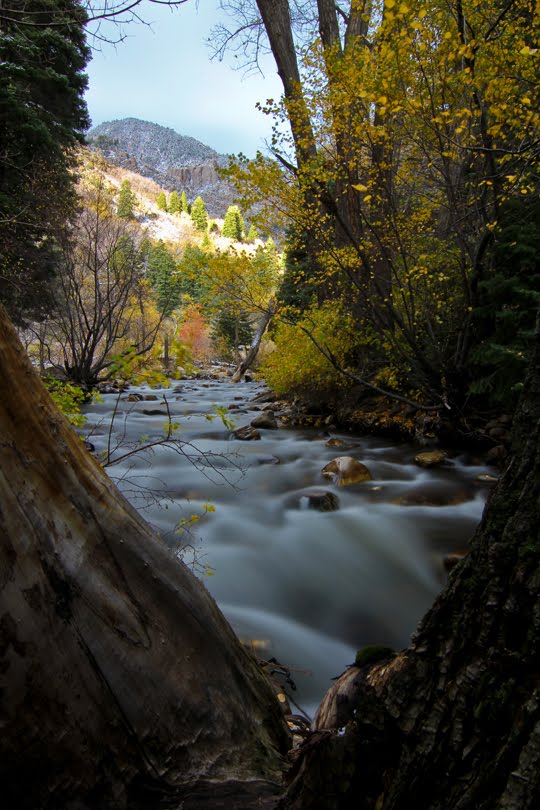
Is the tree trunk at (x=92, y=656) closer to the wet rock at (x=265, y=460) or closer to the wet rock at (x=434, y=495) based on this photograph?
the wet rock at (x=434, y=495)

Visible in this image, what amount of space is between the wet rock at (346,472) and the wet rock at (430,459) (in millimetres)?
819

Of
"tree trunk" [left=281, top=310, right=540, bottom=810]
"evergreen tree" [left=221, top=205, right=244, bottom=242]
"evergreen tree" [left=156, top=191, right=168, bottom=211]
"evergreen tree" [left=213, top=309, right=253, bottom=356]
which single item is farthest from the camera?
"evergreen tree" [left=156, top=191, right=168, bottom=211]

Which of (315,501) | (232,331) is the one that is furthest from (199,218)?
(315,501)

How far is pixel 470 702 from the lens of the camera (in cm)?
76

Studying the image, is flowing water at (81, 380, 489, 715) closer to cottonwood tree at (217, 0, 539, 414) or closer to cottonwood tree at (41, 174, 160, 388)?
cottonwood tree at (217, 0, 539, 414)

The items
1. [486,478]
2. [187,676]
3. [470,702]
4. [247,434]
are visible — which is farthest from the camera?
[247,434]

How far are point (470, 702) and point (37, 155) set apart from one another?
13.9m

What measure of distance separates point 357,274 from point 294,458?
3.20 metres

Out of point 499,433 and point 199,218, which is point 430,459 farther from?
point 199,218

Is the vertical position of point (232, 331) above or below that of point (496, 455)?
above

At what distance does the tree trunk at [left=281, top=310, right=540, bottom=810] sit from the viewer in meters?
0.67

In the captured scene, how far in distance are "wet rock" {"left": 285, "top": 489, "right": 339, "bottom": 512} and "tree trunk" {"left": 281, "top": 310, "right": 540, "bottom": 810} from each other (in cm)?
389

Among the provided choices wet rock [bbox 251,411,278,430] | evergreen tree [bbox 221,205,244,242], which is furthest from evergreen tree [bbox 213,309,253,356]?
evergreen tree [bbox 221,205,244,242]

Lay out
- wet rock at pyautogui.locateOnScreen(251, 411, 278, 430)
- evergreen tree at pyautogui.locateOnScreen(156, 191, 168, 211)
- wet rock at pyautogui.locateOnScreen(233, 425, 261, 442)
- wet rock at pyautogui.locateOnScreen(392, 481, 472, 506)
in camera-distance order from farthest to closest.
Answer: evergreen tree at pyautogui.locateOnScreen(156, 191, 168, 211), wet rock at pyautogui.locateOnScreen(251, 411, 278, 430), wet rock at pyautogui.locateOnScreen(233, 425, 261, 442), wet rock at pyautogui.locateOnScreen(392, 481, 472, 506)
